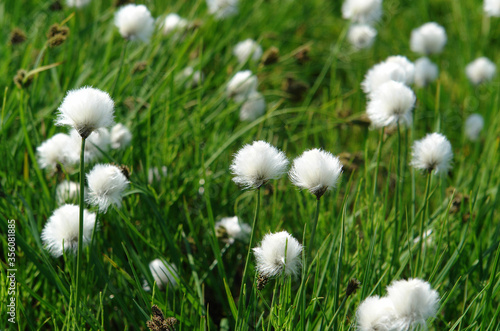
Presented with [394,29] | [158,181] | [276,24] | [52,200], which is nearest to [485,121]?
[394,29]

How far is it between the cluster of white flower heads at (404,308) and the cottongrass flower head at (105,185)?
74cm

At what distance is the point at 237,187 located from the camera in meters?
2.24

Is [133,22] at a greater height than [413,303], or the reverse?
[133,22]

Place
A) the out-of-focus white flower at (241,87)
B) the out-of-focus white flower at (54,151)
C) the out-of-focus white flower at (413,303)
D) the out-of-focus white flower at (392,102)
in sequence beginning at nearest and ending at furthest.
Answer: the out-of-focus white flower at (413,303), the out-of-focus white flower at (392,102), the out-of-focus white flower at (54,151), the out-of-focus white flower at (241,87)

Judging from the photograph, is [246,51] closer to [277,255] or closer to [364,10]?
[364,10]

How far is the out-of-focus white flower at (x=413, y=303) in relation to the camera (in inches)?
43.6

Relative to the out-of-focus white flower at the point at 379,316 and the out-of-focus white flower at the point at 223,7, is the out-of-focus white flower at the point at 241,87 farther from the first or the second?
the out-of-focus white flower at the point at 379,316

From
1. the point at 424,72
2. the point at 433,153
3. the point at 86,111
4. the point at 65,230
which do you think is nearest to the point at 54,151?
the point at 65,230

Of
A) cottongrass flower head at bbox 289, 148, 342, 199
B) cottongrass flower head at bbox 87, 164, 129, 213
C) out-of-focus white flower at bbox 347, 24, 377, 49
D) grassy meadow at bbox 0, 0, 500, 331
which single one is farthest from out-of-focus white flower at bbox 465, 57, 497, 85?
cottongrass flower head at bbox 87, 164, 129, 213

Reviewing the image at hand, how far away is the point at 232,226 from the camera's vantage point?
6.08ft

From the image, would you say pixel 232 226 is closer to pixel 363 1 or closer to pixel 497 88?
pixel 363 1

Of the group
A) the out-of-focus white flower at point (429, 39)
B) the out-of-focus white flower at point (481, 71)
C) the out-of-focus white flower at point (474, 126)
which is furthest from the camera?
the out-of-focus white flower at point (481, 71)

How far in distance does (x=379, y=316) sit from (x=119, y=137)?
1.17 meters

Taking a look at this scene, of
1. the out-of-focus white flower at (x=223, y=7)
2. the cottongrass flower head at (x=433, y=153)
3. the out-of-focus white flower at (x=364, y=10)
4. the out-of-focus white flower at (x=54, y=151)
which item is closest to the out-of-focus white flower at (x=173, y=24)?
the out-of-focus white flower at (x=223, y=7)
